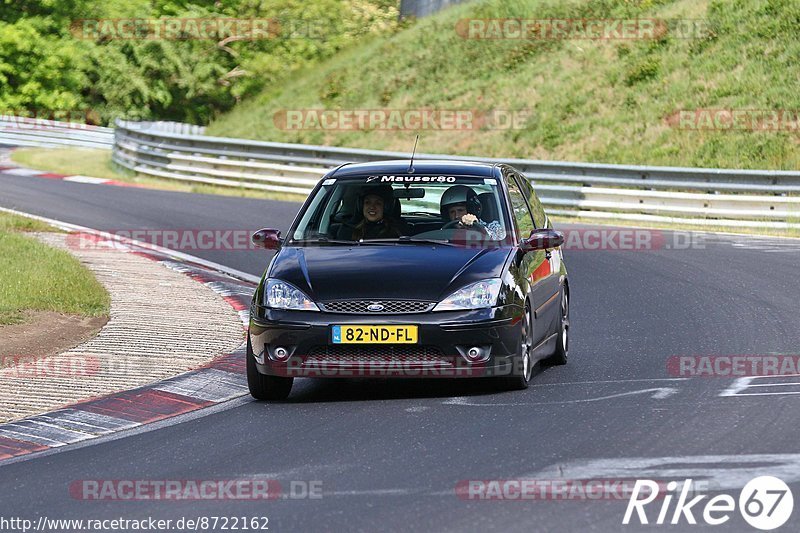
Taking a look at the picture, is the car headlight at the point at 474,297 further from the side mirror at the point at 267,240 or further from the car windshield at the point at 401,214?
the side mirror at the point at 267,240

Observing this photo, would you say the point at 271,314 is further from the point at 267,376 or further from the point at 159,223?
the point at 159,223

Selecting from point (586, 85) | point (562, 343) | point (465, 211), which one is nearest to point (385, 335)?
point (465, 211)

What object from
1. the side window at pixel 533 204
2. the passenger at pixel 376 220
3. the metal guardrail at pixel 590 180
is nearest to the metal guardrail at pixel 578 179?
the metal guardrail at pixel 590 180

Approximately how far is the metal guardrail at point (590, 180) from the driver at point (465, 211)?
27.5 ft

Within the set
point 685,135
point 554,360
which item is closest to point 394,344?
point 554,360

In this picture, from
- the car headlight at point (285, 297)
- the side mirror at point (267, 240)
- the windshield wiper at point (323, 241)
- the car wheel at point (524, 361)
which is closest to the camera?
the car headlight at point (285, 297)

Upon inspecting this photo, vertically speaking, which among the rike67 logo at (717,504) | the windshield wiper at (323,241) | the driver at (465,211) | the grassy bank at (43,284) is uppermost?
the driver at (465,211)

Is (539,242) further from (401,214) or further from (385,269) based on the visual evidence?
(385,269)

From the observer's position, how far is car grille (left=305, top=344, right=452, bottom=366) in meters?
8.98

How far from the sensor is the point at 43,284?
1384 centimetres

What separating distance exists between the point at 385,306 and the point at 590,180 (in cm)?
1672

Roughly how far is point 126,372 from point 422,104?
1232 inches

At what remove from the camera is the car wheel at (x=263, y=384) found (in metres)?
9.45

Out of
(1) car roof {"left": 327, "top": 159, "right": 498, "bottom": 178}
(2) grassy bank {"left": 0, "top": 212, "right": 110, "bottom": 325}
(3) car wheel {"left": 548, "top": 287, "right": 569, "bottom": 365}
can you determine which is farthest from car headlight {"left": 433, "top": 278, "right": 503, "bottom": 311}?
(2) grassy bank {"left": 0, "top": 212, "right": 110, "bottom": 325}
